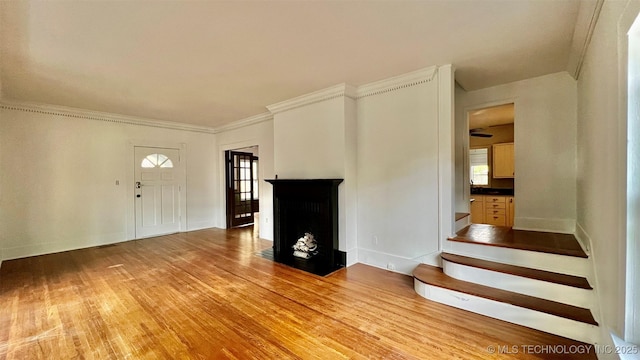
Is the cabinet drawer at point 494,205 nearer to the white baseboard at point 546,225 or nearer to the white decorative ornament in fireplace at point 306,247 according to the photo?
the white baseboard at point 546,225

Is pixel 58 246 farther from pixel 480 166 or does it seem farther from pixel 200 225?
pixel 480 166

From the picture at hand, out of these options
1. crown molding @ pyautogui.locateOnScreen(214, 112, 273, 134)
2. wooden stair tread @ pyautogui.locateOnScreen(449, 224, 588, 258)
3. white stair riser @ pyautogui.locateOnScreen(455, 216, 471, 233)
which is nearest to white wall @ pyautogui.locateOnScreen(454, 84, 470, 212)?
white stair riser @ pyautogui.locateOnScreen(455, 216, 471, 233)

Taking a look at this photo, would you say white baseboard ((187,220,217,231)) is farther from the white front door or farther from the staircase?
the staircase

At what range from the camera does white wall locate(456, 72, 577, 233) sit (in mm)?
3408

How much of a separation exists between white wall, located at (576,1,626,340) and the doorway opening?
2.72 meters

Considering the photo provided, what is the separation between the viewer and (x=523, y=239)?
122 inches

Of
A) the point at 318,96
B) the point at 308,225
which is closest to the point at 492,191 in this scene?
the point at 308,225

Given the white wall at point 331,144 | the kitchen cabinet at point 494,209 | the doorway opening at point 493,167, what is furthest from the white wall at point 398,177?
the kitchen cabinet at point 494,209

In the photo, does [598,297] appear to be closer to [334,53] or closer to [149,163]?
[334,53]

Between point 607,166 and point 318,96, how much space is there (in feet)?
10.4

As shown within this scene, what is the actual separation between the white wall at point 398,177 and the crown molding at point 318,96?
31cm

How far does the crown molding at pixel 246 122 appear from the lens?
17.8 ft

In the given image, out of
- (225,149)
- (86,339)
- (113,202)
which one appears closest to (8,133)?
(113,202)

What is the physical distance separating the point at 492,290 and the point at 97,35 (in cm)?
431
